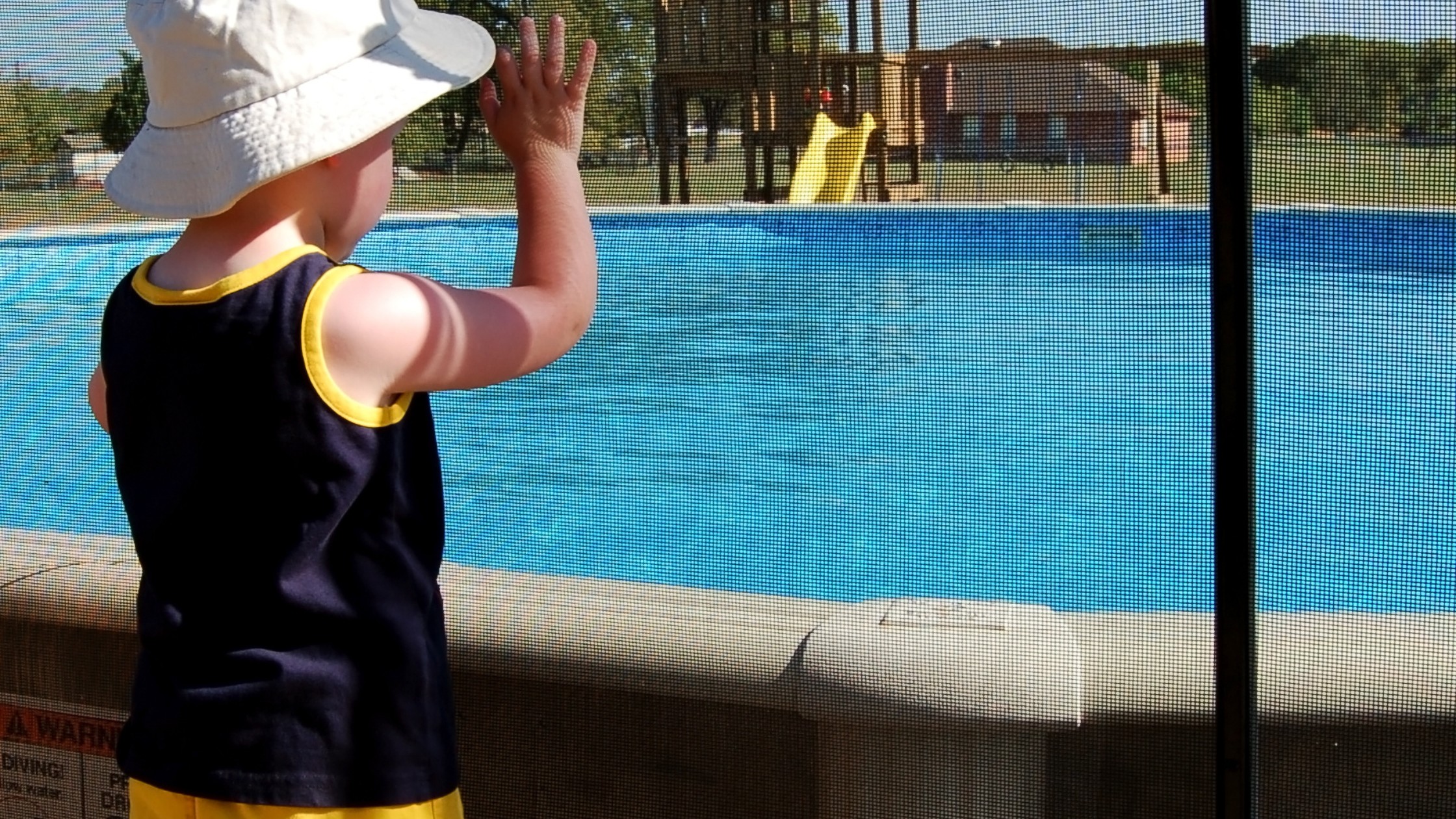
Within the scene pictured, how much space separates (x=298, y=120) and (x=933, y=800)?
3.16 ft

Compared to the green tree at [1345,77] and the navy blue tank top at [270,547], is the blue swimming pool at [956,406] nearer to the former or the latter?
the green tree at [1345,77]

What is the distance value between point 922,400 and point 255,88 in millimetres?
795

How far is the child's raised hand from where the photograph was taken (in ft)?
3.70

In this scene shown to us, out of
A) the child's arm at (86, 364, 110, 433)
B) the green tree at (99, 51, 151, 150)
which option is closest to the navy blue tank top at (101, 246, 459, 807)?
the child's arm at (86, 364, 110, 433)

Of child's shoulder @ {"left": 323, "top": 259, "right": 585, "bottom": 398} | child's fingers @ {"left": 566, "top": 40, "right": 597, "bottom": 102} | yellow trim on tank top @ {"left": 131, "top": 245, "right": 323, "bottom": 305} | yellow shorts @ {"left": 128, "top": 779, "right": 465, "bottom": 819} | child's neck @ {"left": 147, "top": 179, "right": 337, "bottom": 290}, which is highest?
child's fingers @ {"left": 566, "top": 40, "right": 597, "bottom": 102}

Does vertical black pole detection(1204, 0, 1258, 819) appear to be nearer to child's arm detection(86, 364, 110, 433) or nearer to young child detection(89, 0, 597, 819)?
young child detection(89, 0, 597, 819)

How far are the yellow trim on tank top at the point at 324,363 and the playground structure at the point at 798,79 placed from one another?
591 millimetres

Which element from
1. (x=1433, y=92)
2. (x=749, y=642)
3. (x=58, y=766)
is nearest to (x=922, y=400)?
(x=749, y=642)

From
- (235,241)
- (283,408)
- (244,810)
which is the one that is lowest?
(244,810)

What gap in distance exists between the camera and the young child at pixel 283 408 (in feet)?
3.21

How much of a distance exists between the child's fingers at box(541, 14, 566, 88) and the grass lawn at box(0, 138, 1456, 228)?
38 cm

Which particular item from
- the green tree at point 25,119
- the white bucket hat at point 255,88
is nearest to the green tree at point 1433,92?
the white bucket hat at point 255,88

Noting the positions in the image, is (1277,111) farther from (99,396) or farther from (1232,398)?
(99,396)

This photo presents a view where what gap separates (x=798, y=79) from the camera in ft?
4.70
